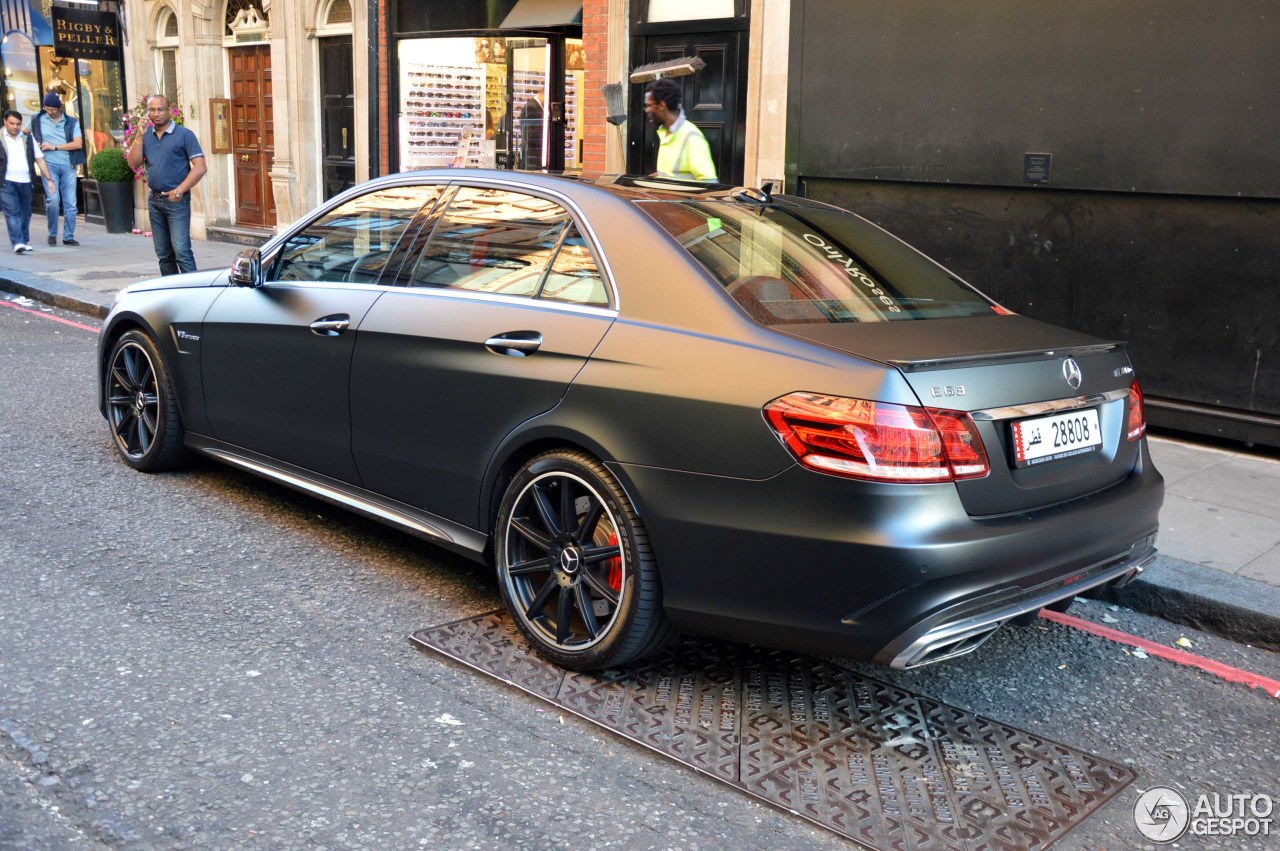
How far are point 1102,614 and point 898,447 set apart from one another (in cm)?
210

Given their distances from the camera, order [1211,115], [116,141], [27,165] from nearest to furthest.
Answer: [1211,115] → [27,165] → [116,141]

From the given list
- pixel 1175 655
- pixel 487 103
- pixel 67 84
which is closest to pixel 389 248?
pixel 1175 655

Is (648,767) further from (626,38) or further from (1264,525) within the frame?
(626,38)

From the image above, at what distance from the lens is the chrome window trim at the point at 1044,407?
343 centimetres

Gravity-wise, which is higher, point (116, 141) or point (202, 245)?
point (116, 141)

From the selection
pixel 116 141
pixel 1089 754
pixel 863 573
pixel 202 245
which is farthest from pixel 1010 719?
pixel 116 141

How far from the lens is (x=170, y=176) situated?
11508 mm

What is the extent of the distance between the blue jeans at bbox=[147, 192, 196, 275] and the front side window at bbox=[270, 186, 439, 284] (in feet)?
22.5

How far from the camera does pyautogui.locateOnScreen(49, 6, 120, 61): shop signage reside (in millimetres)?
19531

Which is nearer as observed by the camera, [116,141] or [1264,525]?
[1264,525]

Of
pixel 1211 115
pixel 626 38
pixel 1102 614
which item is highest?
pixel 626 38

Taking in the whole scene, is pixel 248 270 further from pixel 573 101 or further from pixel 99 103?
pixel 99 103

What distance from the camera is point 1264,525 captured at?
5824mm

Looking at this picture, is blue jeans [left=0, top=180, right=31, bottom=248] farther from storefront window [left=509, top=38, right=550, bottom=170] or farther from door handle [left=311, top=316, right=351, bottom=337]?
door handle [left=311, top=316, right=351, bottom=337]
